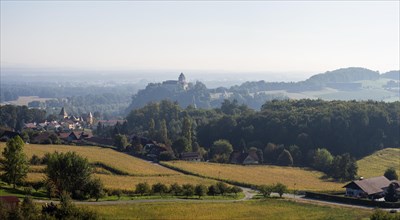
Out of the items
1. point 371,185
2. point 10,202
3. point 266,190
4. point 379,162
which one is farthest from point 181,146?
point 10,202

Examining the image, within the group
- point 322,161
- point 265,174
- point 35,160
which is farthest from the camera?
point 322,161

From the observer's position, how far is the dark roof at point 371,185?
2025 inches

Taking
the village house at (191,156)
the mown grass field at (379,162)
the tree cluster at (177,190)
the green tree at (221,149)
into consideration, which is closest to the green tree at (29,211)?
the tree cluster at (177,190)

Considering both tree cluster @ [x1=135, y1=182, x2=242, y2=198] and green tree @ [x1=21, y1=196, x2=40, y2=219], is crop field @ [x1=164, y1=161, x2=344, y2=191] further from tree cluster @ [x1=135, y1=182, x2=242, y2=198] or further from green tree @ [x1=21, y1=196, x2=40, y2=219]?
green tree @ [x1=21, y1=196, x2=40, y2=219]

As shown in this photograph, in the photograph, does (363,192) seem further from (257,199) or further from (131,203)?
(131,203)

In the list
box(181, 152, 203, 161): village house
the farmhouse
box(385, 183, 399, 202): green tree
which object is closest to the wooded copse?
box(181, 152, 203, 161): village house

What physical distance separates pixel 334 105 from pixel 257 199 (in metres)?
55.9

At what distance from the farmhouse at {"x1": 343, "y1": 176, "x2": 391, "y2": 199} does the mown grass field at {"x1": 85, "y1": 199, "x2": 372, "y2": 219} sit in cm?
832

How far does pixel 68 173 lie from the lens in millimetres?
41625

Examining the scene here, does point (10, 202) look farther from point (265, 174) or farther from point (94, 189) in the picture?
point (265, 174)

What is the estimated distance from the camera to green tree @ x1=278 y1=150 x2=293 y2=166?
257 feet

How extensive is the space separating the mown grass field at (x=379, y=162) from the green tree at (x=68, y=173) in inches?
1486

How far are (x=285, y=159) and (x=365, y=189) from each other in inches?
1084

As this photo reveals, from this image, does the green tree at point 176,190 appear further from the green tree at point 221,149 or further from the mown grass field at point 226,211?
the green tree at point 221,149
